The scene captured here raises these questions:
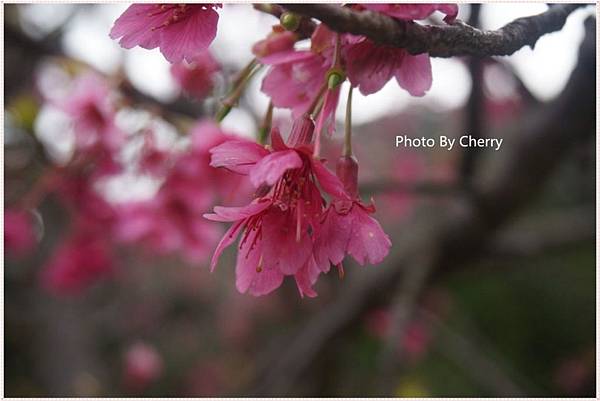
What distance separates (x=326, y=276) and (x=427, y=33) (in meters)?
1.65

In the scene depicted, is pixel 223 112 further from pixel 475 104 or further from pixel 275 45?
pixel 475 104

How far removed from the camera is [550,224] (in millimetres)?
1754

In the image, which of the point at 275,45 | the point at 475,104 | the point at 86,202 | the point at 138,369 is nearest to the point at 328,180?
the point at 275,45

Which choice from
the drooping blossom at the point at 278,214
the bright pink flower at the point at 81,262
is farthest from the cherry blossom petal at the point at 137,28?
the bright pink flower at the point at 81,262

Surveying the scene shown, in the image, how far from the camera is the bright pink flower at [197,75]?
119 cm

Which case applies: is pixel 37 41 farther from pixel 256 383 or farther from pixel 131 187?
pixel 256 383

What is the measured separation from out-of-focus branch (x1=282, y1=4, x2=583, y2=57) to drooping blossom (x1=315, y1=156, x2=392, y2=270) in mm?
118

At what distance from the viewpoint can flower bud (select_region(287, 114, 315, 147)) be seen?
1.47 feet

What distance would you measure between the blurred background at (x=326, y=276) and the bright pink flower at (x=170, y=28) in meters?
0.10

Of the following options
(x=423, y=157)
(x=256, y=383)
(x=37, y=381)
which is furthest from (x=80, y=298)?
(x=423, y=157)

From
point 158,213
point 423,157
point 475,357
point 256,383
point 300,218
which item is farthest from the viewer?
point 423,157

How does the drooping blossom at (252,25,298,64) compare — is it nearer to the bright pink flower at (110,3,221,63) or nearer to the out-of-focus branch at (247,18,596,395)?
the bright pink flower at (110,3,221,63)

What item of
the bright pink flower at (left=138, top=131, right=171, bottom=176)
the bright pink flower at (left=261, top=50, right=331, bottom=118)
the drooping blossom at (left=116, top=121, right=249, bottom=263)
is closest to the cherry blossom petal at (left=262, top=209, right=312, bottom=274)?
the bright pink flower at (left=261, top=50, right=331, bottom=118)

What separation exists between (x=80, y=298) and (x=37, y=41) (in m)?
1.16
